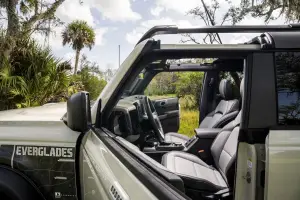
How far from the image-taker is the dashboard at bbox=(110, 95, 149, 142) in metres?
2.59

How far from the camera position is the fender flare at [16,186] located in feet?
6.80

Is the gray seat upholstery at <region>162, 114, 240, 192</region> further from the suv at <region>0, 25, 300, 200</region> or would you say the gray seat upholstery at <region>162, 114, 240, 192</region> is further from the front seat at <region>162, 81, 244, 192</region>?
the suv at <region>0, 25, 300, 200</region>

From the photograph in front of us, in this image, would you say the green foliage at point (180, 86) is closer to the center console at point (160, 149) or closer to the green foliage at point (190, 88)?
the green foliage at point (190, 88)

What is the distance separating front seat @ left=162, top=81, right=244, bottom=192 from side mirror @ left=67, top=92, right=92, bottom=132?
1018 mm

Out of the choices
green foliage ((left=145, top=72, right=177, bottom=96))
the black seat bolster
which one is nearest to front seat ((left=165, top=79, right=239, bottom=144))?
green foliage ((left=145, top=72, right=177, bottom=96))

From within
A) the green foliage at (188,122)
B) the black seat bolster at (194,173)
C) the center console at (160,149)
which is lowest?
the black seat bolster at (194,173)

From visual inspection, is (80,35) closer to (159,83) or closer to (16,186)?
(159,83)

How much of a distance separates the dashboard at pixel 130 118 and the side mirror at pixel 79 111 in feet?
1.06

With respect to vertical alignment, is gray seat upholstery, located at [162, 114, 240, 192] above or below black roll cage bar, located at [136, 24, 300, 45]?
below

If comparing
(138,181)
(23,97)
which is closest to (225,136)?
(138,181)

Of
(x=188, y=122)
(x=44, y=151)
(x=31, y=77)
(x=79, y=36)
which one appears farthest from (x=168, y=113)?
(x=79, y=36)

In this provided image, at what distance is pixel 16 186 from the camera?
208 centimetres

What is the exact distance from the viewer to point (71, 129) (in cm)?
210

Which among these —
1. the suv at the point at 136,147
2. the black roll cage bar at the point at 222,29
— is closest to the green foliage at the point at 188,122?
the black roll cage bar at the point at 222,29
